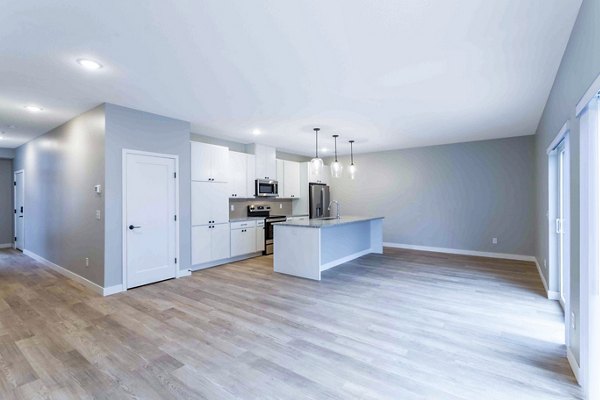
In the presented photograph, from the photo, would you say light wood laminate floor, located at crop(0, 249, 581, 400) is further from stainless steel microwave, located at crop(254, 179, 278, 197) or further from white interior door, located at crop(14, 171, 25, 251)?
white interior door, located at crop(14, 171, 25, 251)

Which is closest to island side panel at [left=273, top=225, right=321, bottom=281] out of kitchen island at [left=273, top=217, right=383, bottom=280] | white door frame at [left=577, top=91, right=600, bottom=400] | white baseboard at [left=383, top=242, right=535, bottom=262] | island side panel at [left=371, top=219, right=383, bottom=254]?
kitchen island at [left=273, top=217, right=383, bottom=280]

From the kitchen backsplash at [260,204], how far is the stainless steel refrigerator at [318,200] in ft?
2.15

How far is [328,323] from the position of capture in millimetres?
2982

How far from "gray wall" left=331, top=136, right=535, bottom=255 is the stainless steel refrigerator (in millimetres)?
782

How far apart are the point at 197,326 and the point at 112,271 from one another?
190 centimetres

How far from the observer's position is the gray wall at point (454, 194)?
6.02 metres

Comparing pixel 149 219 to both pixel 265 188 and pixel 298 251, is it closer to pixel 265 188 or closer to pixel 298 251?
pixel 298 251

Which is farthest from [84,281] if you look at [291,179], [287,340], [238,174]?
[291,179]

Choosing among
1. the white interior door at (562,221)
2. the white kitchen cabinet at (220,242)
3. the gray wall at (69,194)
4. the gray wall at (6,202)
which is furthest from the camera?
Answer: the gray wall at (6,202)

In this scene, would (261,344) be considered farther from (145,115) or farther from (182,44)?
(145,115)

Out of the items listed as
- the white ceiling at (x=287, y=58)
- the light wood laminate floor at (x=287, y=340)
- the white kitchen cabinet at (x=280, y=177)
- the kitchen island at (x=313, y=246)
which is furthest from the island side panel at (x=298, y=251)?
the white kitchen cabinet at (x=280, y=177)

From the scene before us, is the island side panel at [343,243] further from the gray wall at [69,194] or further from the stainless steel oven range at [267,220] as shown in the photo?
the gray wall at [69,194]

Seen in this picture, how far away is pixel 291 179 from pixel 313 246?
10.6 ft

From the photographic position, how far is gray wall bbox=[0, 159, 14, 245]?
7.61 metres
